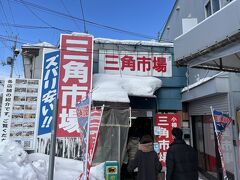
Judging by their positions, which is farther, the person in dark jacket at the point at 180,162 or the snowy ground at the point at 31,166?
the snowy ground at the point at 31,166

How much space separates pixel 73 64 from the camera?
26.6 feet

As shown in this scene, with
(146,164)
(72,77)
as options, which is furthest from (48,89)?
(146,164)

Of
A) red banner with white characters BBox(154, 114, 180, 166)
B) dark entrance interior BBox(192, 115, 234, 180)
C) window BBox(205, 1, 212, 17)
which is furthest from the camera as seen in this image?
red banner with white characters BBox(154, 114, 180, 166)

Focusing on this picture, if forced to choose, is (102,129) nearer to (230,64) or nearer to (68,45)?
(68,45)

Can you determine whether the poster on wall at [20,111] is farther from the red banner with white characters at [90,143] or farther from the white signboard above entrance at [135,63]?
the red banner with white characters at [90,143]

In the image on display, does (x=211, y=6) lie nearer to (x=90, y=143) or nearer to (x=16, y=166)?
(x=90, y=143)

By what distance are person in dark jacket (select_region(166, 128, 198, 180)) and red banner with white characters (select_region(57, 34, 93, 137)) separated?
14.4 feet

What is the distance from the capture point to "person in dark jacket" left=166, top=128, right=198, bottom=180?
401 centimetres

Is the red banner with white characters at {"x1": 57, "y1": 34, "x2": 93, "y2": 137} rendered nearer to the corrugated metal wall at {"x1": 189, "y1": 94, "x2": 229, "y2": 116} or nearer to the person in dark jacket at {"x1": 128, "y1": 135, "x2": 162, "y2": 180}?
the person in dark jacket at {"x1": 128, "y1": 135, "x2": 162, "y2": 180}

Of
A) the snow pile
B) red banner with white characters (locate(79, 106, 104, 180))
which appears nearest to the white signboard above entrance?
the snow pile

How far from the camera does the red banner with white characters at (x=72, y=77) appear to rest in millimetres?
7809

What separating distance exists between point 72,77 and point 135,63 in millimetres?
2537

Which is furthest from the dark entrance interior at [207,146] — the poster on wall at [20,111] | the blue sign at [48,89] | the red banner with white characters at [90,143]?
the poster on wall at [20,111]

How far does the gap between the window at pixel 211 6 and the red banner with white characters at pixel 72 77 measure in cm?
411
